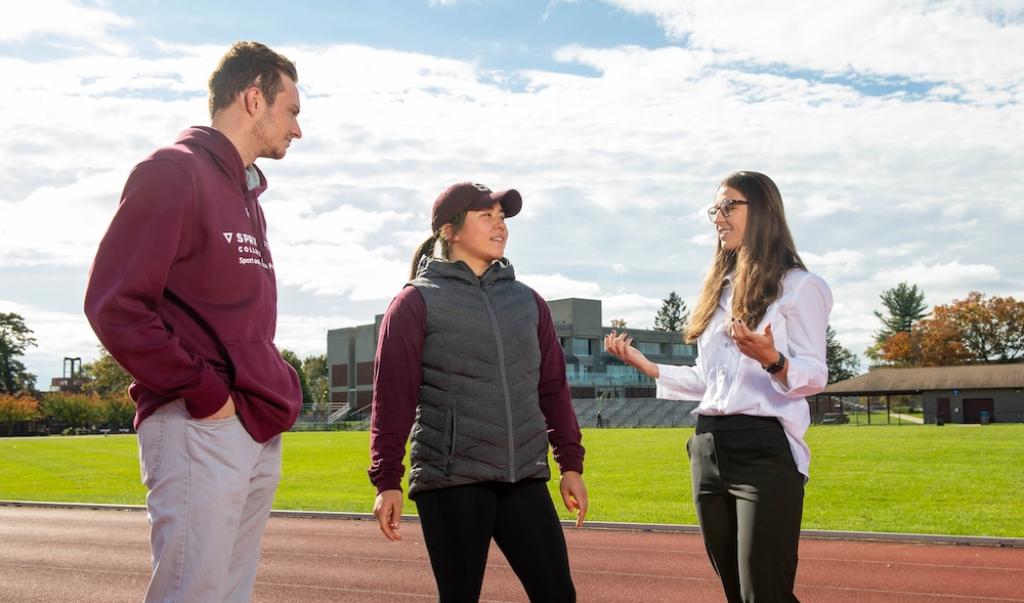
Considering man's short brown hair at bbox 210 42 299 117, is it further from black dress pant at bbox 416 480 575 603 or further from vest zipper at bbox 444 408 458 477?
black dress pant at bbox 416 480 575 603

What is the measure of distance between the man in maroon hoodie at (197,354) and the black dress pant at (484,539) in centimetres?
79

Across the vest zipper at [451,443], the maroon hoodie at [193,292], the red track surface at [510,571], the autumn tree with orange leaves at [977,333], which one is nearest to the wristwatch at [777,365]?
the vest zipper at [451,443]

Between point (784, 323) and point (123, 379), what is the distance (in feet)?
361

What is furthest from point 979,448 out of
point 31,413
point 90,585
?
point 31,413

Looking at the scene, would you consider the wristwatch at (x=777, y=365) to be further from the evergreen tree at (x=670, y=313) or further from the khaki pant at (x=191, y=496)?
the evergreen tree at (x=670, y=313)

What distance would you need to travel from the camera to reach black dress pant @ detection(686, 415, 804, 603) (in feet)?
12.7

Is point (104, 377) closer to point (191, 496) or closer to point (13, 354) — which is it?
point (13, 354)

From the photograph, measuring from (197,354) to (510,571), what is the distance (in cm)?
637

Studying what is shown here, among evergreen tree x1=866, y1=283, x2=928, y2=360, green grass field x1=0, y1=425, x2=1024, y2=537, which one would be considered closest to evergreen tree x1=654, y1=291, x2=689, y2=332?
evergreen tree x1=866, y1=283, x2=928, y2=360

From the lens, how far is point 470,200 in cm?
441

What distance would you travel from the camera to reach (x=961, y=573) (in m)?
9.08

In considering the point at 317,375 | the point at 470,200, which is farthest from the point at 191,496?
the point at 317,375

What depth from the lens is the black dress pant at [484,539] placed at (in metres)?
3.96

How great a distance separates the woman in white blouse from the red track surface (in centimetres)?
413
